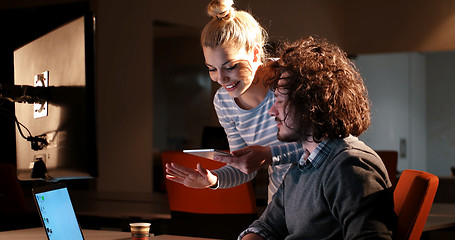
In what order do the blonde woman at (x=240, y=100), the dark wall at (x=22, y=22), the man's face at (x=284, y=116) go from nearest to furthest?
the man's face at (x=284, y=116)
the blonde woman at (x=240, y=100)
the dark wall at (x=22, y=22)

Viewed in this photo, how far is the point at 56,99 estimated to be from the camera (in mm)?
1528

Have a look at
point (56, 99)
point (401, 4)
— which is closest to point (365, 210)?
point (56, 99)

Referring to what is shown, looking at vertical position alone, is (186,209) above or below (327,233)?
below

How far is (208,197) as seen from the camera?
2834 millimetres

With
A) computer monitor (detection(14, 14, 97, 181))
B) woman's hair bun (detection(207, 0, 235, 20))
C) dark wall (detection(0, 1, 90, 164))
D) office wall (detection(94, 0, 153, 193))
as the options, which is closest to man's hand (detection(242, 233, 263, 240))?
computer monitor (detection(14, 14, 97, 181))

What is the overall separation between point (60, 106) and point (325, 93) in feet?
2.09

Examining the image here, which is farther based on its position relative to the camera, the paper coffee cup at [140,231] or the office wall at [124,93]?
the office wall at [124,93]

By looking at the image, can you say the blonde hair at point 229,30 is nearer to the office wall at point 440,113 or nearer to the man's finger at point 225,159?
the man's finger at point 225,159

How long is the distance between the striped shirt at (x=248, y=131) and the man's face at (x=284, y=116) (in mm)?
368

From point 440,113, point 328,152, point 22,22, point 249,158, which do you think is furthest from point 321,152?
point 440,113

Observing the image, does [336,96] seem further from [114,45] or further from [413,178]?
[114,45]

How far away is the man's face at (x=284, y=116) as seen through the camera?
151 cm

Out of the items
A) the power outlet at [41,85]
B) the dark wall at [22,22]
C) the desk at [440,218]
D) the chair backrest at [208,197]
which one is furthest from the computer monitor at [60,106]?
the dark wall at [22,22]

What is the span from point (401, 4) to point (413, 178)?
6762 mm
